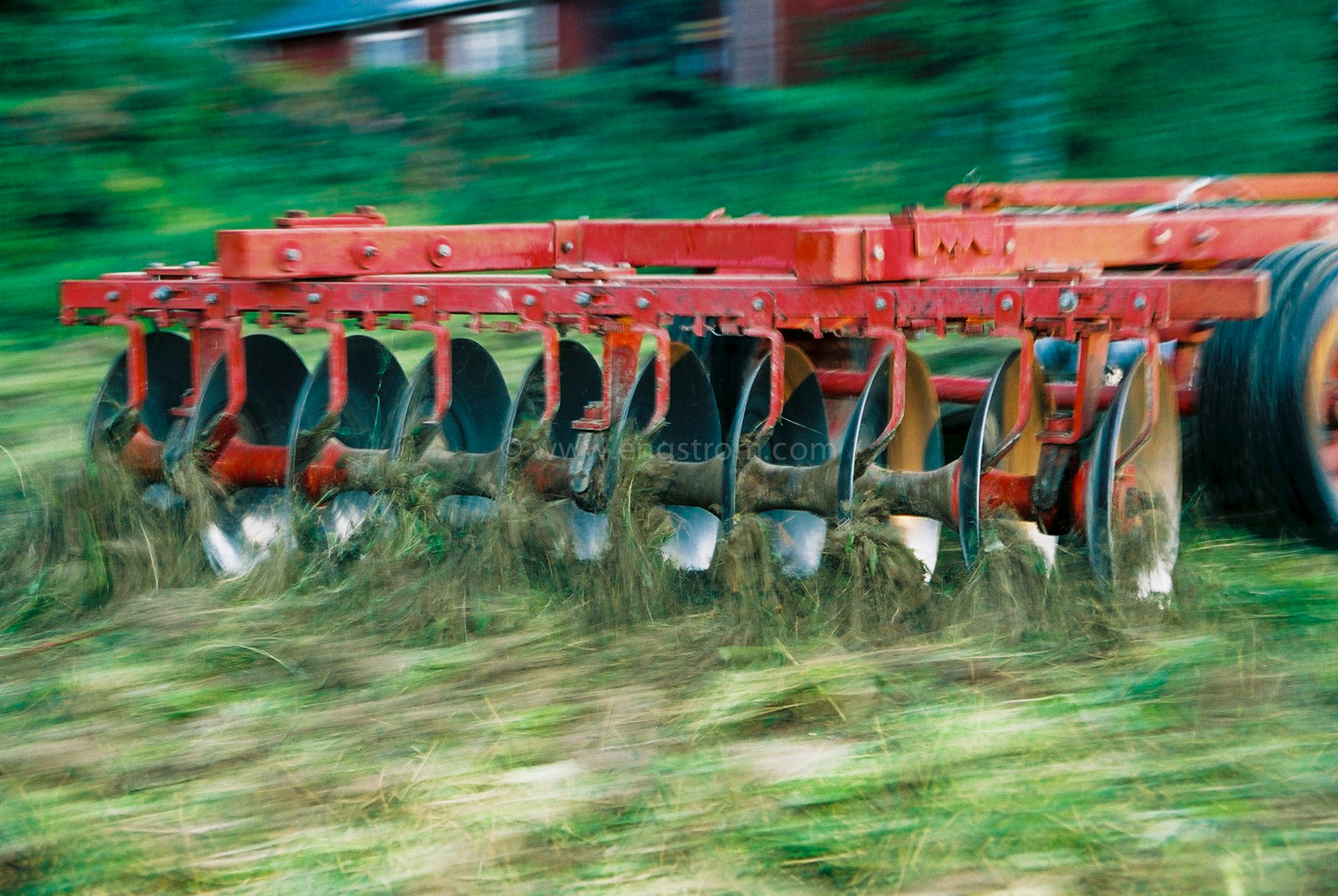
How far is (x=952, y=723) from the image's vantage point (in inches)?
89.4

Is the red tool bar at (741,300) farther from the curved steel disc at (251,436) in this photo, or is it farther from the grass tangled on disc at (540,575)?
the grass tangled on disc at (540,575)

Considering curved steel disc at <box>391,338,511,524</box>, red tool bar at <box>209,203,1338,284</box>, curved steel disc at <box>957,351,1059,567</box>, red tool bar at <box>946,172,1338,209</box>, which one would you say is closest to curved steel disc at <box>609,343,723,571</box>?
red tool bar at <box>209,203,1338,284</box>

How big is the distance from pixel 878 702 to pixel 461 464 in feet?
4.08

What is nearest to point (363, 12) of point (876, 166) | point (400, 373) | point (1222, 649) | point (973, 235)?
point (876, 166)

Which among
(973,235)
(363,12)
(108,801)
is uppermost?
(363,12)

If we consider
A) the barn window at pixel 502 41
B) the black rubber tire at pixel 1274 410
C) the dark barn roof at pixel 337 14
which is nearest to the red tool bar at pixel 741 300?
the black rubber tire at pixel 1274 410

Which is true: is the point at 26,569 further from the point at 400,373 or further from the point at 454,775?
the point at 454,775

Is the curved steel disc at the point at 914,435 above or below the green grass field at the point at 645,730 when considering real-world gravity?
above

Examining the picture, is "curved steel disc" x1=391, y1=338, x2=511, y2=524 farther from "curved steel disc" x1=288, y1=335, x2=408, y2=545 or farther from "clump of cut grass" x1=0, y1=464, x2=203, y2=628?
"clump of cut grass" x1=0, y1=464, x2=203, y2=628

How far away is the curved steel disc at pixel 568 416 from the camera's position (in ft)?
10.3

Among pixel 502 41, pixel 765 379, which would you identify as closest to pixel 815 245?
pixel 765 379

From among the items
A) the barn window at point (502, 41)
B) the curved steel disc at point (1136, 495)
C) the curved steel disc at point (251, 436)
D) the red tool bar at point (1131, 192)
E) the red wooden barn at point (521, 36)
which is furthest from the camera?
the barn window at point (502, 41)

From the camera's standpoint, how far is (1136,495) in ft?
9.14

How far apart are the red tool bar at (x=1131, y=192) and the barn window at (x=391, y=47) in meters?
8.19
